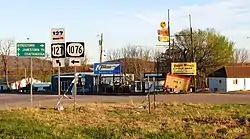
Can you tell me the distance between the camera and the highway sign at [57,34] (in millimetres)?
21438

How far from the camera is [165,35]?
226 ft

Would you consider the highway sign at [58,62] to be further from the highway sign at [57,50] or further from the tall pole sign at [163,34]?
the tall pole sign at [163,34]

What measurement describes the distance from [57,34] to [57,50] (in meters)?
0.73

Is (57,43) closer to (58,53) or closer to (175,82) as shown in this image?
(58,53)

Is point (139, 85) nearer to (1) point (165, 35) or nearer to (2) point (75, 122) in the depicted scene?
(1) point (165, 35)

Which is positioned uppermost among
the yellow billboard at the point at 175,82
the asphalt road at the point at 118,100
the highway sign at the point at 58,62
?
the highway sign at the point at 58,62

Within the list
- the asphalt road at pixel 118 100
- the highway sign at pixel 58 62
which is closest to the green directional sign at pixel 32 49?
the highway sign at pixel 58 62

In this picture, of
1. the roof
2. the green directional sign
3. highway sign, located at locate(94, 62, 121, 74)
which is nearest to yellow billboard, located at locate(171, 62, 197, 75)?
highway sign, located at locate(94, 62, 121, 74)

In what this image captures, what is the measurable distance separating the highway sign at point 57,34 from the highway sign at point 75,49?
0.48 metres

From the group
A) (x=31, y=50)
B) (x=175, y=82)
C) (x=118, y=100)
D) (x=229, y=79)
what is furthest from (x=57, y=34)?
(x=229, y=79)

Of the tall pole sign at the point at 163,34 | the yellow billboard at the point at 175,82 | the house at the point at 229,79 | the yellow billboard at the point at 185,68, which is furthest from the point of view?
the house at the point at 229,79

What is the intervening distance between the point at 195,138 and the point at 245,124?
12.3 feet

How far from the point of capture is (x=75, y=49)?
2131cm

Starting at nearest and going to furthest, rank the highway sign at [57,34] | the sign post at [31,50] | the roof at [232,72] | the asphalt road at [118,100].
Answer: the highway sign at [57,34] → the sign post at [31,50] → the asphalt road at [118,100] → the roof at [232,72]
